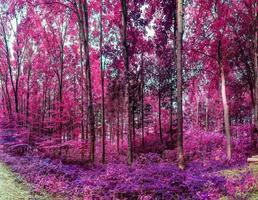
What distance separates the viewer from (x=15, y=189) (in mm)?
7562

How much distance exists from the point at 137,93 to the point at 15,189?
16.0 meters

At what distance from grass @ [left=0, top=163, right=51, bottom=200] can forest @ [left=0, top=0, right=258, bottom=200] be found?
0.32 feet

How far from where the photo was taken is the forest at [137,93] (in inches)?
292

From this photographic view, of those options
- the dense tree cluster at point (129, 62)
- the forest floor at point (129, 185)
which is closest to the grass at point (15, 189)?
the forest floor at point (129, 185)

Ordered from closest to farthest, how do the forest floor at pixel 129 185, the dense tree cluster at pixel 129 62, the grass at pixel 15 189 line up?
the forest floor at pixel 129 185
the grass at pixel 15 189
the dense tree cluster at pixel 129 62

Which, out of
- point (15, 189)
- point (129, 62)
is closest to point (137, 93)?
point (129, 62)

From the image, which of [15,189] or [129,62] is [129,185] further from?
[129,62]

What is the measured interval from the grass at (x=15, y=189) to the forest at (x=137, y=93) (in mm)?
98

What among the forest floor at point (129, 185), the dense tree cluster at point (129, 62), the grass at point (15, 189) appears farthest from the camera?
the dense tree cluster at point (129, 62)

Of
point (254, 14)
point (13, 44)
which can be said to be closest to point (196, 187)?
point (254, 14)

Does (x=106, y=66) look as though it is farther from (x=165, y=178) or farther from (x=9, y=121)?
(x=165, y=178)

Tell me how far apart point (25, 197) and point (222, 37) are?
412 inches

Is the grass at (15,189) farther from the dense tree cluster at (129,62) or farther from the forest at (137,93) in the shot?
the dense tree cluster at (129,62)

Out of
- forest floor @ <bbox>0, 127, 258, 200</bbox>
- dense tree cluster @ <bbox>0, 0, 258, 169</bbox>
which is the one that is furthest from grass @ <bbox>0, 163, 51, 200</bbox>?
dense tree cluster @ <bbox>0, 0, 258, 169</bbox>
